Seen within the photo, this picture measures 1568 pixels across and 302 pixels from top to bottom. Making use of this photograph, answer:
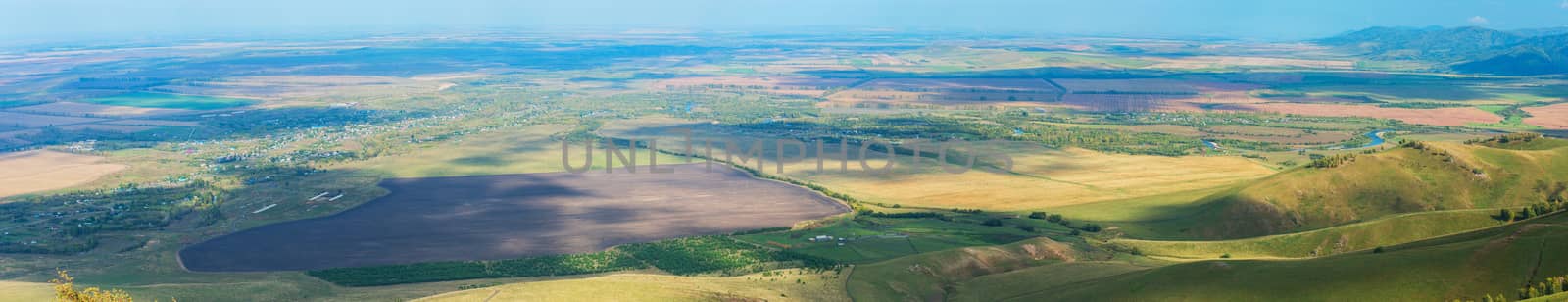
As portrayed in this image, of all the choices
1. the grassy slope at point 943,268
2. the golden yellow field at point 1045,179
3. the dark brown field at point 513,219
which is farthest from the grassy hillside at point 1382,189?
the dark brown field at point 513,219

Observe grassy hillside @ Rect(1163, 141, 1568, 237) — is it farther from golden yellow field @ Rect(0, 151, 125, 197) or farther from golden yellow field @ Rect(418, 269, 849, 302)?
golden yellow field @ Rect(0, 151, 125, 197)

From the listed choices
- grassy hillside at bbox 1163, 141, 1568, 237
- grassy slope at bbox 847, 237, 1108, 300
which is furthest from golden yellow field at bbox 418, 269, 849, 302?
grassy hillside at bbox 1163, 141, 1568, 237

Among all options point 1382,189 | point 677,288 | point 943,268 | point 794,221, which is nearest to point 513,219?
point 794,221

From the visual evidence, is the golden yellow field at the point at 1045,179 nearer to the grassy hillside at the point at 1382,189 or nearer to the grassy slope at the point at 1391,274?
the grassy hillside at the point at 1382,189

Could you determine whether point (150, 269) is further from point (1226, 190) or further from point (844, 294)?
point (1226, 190)

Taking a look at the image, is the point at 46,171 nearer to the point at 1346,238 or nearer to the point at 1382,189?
the point at 1346,238

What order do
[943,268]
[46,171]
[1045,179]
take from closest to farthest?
[943,268], [1045,179], [46,171]
